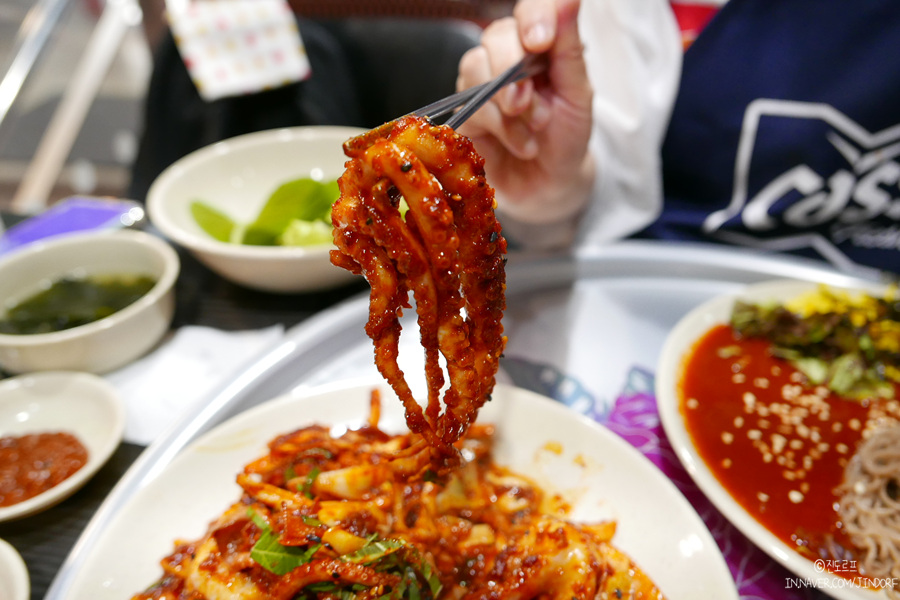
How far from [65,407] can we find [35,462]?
20cm

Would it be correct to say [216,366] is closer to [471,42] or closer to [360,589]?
[360,589]

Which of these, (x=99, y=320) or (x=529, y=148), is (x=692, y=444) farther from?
(x=99, y=320)

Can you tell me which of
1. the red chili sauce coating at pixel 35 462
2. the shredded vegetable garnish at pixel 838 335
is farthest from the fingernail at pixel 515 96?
the red chili sauce coating at pixel 35 462

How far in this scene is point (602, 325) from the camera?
74.1 inches

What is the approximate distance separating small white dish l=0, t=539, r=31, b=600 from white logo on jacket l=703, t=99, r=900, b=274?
8.25 ft

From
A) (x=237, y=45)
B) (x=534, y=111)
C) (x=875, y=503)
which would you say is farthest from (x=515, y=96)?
(x=237, y=45)

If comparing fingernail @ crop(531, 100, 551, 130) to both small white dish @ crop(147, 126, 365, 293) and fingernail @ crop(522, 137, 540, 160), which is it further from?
small white dish @ crop(147, 126, 365, 293)

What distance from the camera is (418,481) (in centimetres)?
127

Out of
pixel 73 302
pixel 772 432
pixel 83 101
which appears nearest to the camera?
pixel 772 432

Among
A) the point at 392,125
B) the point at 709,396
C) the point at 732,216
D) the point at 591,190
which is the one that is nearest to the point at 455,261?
the point at 392,125

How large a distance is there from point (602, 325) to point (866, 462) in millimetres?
786

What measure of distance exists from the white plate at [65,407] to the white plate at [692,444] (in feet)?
4.71

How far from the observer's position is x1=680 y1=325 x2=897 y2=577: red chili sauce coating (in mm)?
1296

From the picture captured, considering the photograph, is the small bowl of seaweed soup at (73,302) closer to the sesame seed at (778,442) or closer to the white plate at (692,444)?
the white plate at (692,444)
